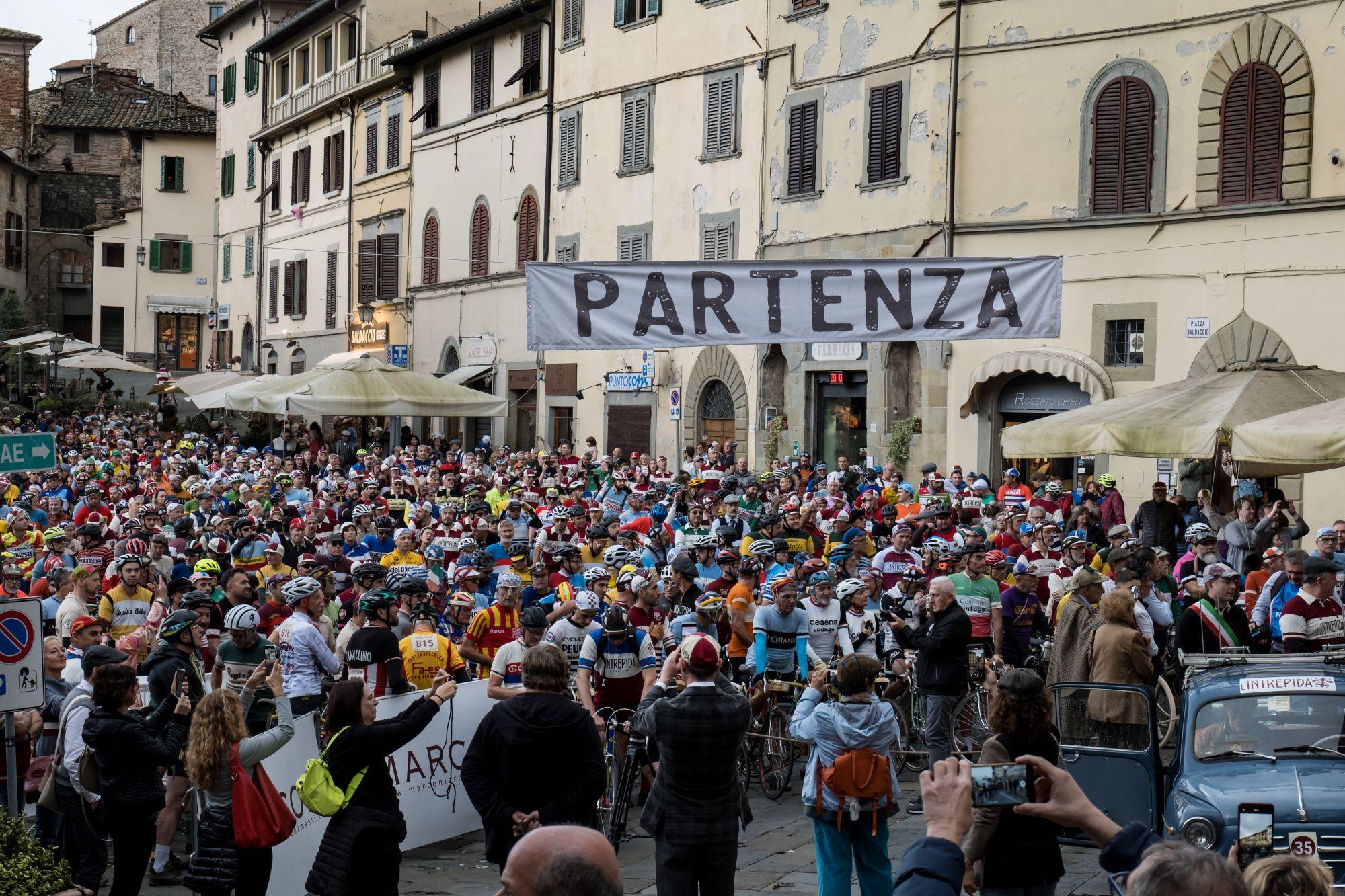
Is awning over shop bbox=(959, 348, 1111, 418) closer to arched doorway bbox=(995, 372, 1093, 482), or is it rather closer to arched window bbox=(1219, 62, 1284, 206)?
arched doorway bbox=(995, 372, 1093, 482)

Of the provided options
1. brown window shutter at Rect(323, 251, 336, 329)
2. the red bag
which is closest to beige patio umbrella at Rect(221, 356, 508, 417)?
the red bag

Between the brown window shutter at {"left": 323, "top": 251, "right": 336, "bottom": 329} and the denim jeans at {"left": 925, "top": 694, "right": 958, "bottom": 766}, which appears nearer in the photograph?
the denim jeans at {"left": 925, "top": 694, "right": 958, "bottom": 766}

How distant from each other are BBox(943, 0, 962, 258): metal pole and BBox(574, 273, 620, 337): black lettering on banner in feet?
43.8

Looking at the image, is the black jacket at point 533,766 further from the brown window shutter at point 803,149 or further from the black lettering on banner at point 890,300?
the brown window shutter at point 803,149

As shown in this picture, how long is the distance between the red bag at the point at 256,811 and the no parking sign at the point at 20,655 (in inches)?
62.6

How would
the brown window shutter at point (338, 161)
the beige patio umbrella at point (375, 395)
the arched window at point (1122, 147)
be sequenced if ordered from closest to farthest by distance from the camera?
1. the arched window at point (1122, 147)
2. the beige patio umbrella at point (375, 395)
3. the brown window shutter at point (338, 161)

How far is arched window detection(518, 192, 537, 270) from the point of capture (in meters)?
36.9

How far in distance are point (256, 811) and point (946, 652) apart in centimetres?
588

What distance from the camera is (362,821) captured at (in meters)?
7.07

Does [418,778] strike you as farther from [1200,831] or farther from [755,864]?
[1200,831]

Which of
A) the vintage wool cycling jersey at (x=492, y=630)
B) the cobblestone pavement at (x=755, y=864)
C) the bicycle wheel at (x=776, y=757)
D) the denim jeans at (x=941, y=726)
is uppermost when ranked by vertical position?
the vintage wool cycling jersey at (x=492, y=630)

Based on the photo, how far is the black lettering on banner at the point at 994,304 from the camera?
1308 cm

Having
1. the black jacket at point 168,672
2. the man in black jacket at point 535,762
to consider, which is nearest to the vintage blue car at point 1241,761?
the man in black jacket at point 535,762

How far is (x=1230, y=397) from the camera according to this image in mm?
13477
